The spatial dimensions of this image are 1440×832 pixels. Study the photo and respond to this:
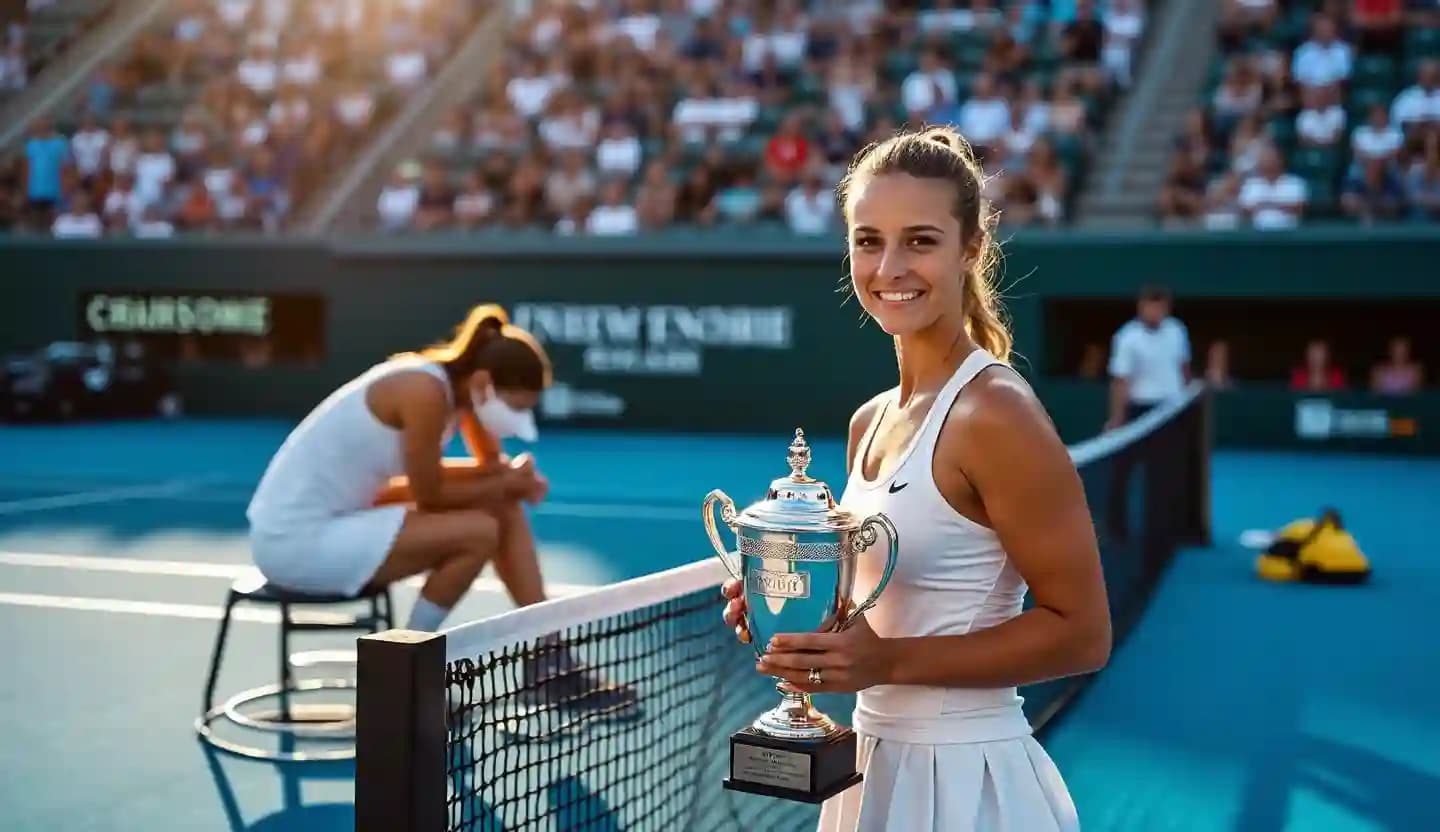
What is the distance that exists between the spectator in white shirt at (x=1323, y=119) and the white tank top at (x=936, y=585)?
13.3 m

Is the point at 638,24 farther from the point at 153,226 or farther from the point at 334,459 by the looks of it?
the point at 334,459

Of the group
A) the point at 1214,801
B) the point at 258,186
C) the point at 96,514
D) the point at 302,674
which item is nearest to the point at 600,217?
the point at 258,186

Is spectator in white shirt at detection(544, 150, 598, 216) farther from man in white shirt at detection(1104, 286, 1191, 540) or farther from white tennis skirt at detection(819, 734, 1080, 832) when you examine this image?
white tennis skirt at detection(819, 734, 1080, 832)

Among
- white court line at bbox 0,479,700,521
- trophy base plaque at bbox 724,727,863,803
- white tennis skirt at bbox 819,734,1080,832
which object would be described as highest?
trophy base plaque at bbox 724,727,863,803

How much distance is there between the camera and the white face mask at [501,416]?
457cm

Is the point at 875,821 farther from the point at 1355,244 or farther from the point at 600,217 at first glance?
the point at 600,217

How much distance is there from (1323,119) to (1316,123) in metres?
0.07

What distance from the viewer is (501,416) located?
181 inches

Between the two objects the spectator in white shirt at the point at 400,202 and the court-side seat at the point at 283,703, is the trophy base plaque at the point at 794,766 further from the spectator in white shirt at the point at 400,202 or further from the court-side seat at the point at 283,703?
the spectator in white shirt at the point at 400,202

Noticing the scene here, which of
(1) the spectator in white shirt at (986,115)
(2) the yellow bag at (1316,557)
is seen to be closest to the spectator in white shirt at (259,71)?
(1) the spectator in white shirt at (986,115)

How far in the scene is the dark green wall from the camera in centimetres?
1309

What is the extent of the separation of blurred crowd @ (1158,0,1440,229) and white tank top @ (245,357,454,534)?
1024cm

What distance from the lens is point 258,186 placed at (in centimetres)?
1725

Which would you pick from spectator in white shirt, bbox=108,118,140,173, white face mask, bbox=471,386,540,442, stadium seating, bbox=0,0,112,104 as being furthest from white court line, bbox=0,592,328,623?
stadium seating, bbox=0,0,112,104
